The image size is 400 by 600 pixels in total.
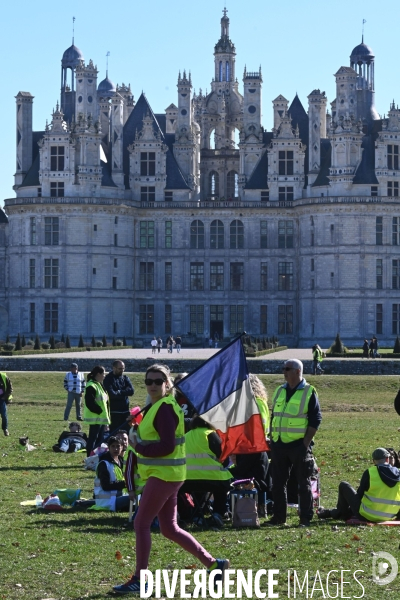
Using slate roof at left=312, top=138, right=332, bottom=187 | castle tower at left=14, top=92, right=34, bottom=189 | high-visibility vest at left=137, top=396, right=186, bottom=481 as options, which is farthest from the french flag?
castle tower at left=14, top=92, right=34, bottom=189

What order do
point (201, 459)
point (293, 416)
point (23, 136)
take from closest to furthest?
point (293, 416)
point (201, 459)
point (23, 136)

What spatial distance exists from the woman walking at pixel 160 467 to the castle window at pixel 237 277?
233 feet

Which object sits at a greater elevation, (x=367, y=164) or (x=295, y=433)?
(x=367, y=164)

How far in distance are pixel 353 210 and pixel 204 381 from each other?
64.8m

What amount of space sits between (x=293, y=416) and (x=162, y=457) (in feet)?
13.1

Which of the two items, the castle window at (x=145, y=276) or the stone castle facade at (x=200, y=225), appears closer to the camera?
the stone castle facade at (x=200, y=225)

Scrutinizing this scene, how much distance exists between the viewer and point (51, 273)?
81.9m

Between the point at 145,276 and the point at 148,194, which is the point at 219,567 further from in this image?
the point at 148,194

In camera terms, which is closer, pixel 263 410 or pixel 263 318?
pixel 263 410

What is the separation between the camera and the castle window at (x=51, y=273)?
81.9 m

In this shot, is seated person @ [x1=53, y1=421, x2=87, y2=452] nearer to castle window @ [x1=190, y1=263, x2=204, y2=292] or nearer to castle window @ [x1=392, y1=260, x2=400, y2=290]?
castle window @ [x1=392, y1=260, x2=400, y2=290]

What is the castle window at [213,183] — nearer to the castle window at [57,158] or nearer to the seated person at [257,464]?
the castle window at [57,158]

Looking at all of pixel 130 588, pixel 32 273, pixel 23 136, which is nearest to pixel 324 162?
pixel 23 136

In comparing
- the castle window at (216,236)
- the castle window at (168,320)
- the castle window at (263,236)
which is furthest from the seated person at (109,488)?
the castle window at (216,236)
